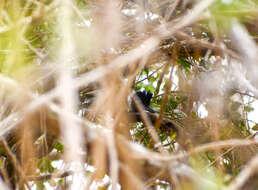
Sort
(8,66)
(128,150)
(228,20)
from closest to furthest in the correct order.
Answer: (128,150), (228,20), (8,66)

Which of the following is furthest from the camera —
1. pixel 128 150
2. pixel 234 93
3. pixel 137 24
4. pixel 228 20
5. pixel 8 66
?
pixel 234 93

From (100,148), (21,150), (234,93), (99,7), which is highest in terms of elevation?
(99,7)

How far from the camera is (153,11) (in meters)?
1.19

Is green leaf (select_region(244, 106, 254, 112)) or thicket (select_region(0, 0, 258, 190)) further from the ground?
thicket (select_region(0, 0, 258, 190))

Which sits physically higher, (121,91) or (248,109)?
(121,91)

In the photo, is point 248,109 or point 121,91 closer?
point 121,91

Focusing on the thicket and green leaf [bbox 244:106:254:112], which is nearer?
the thicket

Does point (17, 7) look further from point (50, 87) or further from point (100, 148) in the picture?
point (100, 148)

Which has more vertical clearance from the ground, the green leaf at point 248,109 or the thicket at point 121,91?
the thicket at point 121,91

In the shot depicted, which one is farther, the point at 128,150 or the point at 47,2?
the point at 47,2

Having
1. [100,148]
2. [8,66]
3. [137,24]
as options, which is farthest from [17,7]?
[100,148]

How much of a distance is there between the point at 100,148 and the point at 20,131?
45 centimetres

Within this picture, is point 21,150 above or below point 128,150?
below

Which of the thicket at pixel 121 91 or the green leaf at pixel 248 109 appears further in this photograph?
the green leaf at pixel 248 109
